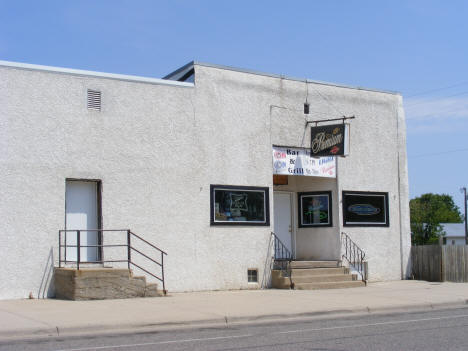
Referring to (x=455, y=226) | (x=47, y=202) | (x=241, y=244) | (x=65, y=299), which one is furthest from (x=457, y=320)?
(x=455, y=226)

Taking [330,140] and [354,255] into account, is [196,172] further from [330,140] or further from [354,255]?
[354,255]

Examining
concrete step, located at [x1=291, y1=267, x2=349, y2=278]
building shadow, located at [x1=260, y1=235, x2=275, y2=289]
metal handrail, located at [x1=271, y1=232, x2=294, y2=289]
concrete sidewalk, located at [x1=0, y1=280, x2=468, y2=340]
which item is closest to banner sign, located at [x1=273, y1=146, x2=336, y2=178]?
metal handrail, located at [x1=271, y1=232, x2=294, y2=289]

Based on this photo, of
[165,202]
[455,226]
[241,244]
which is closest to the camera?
[165,202]

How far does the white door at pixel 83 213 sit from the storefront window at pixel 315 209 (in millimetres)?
7439

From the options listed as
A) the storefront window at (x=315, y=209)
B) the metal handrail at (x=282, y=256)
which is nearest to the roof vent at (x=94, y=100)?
the metal handrail at (x=282, y=256)

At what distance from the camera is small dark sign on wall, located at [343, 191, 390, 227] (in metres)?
20.9

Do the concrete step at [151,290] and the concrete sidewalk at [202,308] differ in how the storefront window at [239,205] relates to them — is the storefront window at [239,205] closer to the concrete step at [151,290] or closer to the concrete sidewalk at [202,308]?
the concrete sidewalk at [202,308]

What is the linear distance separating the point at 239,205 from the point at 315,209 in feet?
11.2

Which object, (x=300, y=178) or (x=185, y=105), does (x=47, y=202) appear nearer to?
(x=185, y=105)

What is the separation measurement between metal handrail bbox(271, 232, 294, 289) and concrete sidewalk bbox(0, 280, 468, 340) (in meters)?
0.96

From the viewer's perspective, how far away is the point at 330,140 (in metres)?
A: 19.6

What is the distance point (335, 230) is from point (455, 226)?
66.9 metres

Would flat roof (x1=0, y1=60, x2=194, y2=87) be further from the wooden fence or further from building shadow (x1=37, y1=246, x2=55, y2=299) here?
the wooden fence

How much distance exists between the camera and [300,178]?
69.9 feet
